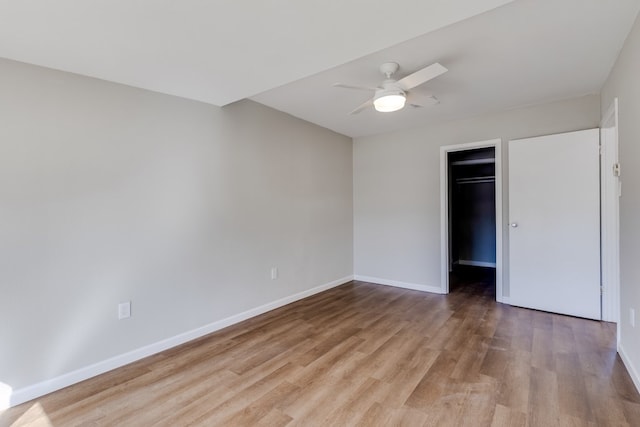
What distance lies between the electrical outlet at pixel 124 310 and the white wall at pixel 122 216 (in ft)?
0.13

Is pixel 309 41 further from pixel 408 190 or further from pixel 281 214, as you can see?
pixel 408 190

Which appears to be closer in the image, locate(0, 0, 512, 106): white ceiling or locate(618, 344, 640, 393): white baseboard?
locate(0, 0, 512, 106): white ceiling

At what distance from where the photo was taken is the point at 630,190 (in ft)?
6.93

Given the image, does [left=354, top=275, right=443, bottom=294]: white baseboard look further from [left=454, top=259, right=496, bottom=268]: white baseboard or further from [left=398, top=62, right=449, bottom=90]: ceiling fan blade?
[left=398, top=62, right=449, bottom=90]: ceiling fan blade

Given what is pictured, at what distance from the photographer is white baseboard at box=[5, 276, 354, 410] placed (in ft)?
6.25

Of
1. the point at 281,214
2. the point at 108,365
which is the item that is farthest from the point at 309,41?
the point at 108,365

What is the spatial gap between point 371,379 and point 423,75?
2.19 m

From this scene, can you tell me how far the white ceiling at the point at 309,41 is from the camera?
A: 1.57 metres

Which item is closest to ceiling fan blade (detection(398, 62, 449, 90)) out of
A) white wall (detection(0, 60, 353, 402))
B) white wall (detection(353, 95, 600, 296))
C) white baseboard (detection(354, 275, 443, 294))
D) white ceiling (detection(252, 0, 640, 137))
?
white ceiling (detection(252, 0, 640, 137))

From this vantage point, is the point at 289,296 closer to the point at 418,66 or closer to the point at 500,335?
the point at 500,335

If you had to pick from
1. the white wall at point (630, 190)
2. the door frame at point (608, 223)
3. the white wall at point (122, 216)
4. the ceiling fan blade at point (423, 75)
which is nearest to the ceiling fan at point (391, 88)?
the ceiling fan blade at point (423, 75)

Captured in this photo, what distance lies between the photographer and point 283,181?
12.3 feet

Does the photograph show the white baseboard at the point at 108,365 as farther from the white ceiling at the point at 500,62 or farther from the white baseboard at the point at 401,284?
the white ceiling at the point at 500,62

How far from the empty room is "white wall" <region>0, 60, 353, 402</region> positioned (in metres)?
0.02
